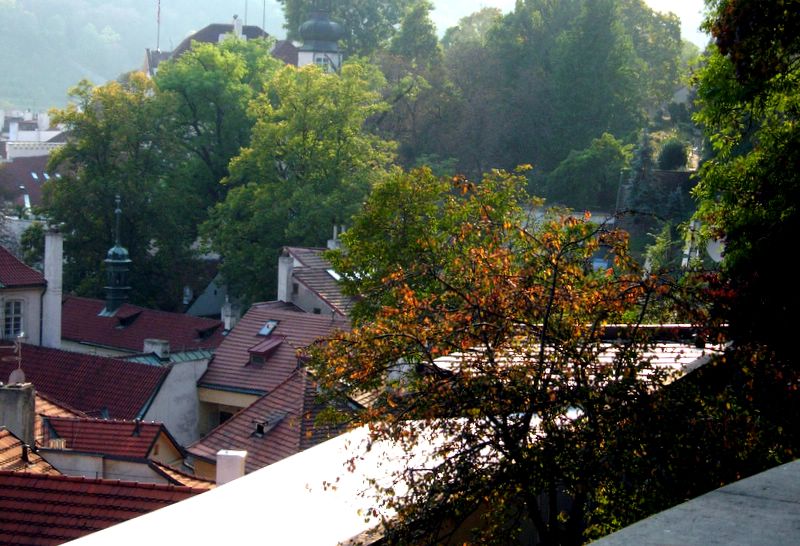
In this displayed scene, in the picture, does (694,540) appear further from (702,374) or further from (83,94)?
(83,94)

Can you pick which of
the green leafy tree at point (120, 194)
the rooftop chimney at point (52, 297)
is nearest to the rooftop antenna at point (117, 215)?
the green leafy tree at point (120, 194)

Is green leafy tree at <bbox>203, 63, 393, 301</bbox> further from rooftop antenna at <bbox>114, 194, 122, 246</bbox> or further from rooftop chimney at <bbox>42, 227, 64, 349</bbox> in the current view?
rooftop chimney at <bbox>42, 227, 64, 349</bbox>

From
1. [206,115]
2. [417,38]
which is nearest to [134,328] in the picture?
[206,115]

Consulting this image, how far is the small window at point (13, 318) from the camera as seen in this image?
35.6 meters

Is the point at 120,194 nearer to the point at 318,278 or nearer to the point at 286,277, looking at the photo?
the point at 286,277

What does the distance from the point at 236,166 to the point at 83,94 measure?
27.7 ft

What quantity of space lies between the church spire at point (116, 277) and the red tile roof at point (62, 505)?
29.6 m

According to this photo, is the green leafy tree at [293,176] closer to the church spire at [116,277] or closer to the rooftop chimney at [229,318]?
the rooftop chimney at [229,318]

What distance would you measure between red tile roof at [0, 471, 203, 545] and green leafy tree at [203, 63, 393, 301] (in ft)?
95.1

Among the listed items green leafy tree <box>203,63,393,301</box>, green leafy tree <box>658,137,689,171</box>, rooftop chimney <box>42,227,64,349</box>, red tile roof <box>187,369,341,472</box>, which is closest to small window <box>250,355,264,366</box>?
red tile roof <box>187,369,341,472</box>

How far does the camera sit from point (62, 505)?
446 inches

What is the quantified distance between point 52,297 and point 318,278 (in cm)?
814

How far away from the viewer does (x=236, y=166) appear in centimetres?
4378

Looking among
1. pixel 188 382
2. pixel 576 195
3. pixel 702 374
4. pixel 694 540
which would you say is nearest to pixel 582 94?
pixel 576 195
